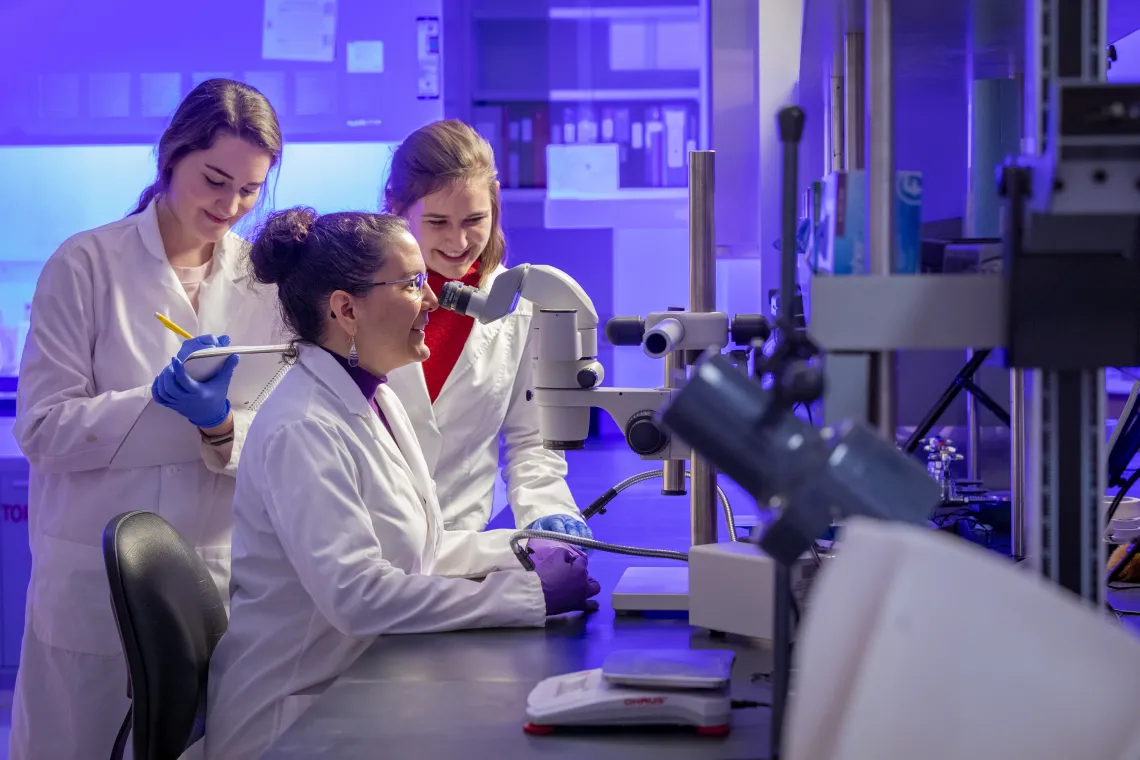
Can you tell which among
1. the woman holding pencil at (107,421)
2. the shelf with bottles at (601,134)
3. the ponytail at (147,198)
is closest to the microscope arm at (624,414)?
the woman holding pencil at (107,421)

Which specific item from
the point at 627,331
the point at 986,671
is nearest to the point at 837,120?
the point at 627,331

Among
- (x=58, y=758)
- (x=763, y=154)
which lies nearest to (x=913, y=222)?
(x=763, y=154)

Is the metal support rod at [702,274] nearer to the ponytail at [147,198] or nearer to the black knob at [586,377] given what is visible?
the black knob at [586,377]

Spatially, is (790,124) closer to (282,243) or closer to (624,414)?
(624,414)

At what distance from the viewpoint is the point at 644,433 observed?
1.43 meters

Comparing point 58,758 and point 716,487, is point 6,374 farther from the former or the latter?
point 716,487

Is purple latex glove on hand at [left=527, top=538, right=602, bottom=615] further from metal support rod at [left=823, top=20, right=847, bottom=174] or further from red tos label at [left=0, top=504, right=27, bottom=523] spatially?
red tos label at [left=0, top=504, right=27, bottom=523]

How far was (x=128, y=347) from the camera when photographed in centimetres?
205

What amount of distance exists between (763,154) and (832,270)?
151cm

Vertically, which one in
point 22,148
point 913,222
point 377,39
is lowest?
point 913,222

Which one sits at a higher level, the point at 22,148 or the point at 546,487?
the point at 22,148

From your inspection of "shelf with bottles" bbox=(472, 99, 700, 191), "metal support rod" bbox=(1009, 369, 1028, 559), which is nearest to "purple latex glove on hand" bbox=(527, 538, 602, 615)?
"metal support rod" bbox=(1009, 369, 1028, 559)

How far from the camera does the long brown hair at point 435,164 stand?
6.54 feet

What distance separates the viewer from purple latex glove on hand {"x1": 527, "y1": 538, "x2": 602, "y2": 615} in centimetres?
141
